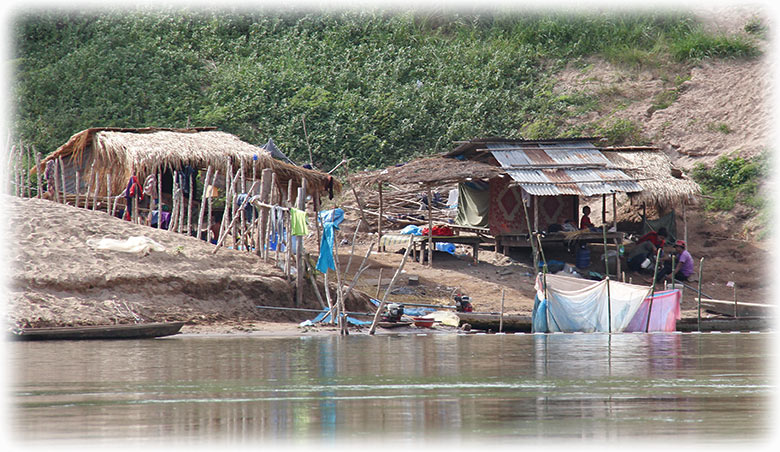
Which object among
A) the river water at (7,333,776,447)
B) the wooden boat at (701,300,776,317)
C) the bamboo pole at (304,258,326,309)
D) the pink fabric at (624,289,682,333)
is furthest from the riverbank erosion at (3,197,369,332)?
the wooden boat at (701,300,776,317)

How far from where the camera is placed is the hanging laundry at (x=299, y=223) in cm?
1612

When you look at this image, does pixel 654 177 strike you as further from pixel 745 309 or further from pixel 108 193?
pixel 108 193

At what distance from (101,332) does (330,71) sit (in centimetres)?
1805

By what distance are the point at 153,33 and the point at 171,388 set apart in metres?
24.4

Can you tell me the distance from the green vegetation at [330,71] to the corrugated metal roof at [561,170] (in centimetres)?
530

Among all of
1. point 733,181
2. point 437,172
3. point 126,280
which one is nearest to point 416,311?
point 437,172

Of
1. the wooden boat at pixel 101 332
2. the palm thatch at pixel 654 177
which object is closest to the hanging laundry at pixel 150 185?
the wooden boat at pixel 101 332

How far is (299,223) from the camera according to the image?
16.2 metres

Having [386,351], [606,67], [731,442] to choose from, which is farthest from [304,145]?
[731,442]

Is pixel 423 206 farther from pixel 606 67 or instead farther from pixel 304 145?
pixel 606 67

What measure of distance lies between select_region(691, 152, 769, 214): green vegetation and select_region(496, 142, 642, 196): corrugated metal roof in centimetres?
382

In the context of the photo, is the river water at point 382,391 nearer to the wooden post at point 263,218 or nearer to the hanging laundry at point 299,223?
the hanging laundry at point 299,223

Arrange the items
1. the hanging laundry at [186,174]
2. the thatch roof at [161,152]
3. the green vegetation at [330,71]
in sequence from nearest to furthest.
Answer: the thatch roof at [161,152] < the hanging laundry at [186,174] < the green vegetation at [330,71]

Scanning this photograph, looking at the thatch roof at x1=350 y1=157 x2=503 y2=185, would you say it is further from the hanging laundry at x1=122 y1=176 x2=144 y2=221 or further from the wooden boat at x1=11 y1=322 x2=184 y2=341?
the wooden boat at x1=11 y1=322 x2=184 y2=341
